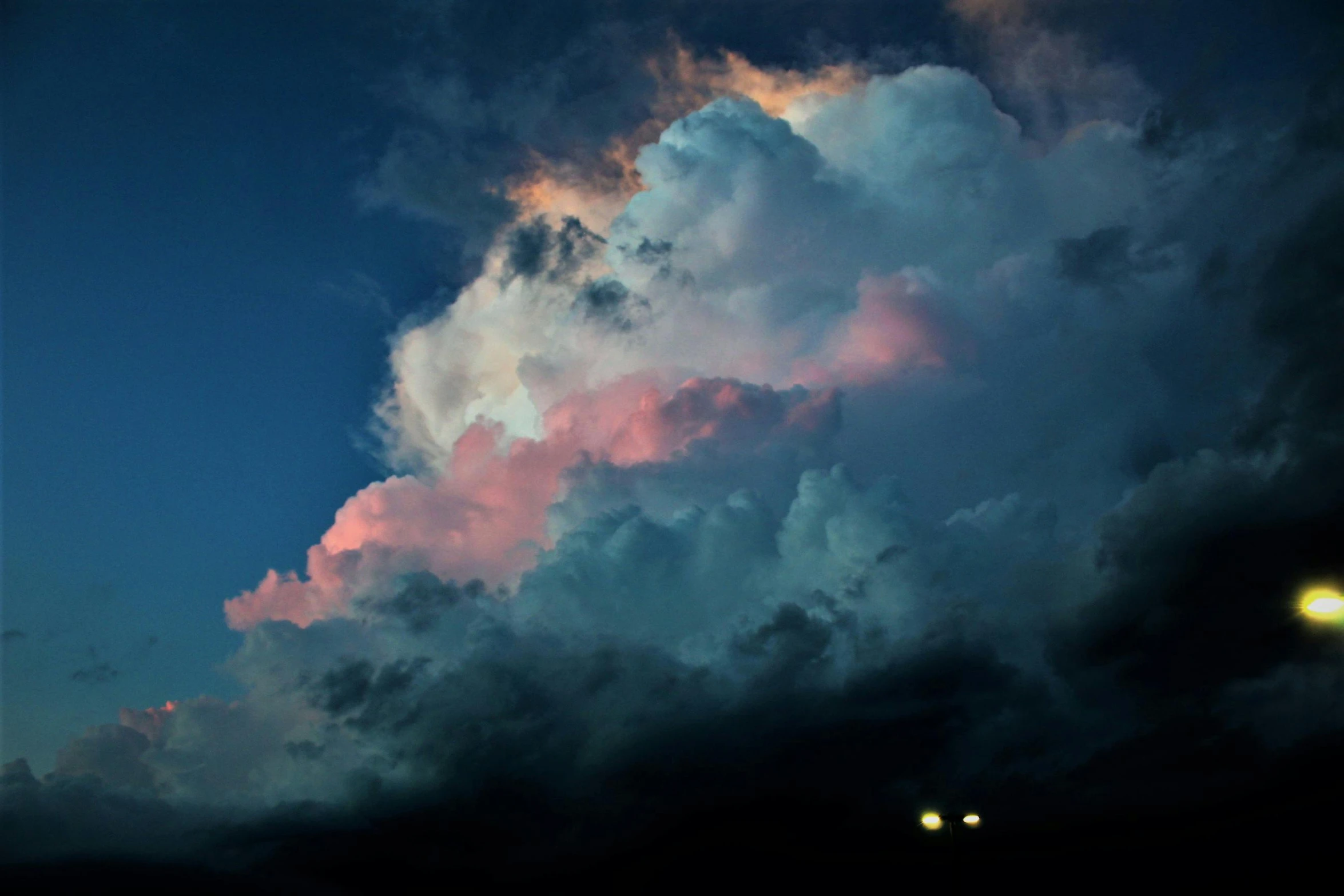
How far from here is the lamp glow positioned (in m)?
14.3

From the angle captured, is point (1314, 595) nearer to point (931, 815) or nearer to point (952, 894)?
point (931, 815)

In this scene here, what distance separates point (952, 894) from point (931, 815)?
383 cm

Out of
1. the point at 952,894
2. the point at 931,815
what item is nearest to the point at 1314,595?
the point at 931,815

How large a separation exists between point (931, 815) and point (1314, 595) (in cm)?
2604

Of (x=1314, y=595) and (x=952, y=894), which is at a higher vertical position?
(x=1314, y=595)

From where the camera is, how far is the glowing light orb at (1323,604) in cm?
1430

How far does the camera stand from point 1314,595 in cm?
1436

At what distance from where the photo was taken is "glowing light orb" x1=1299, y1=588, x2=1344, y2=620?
1430 centimetres

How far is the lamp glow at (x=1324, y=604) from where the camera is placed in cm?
1430

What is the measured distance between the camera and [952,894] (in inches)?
1455

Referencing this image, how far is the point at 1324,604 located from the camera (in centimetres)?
1440

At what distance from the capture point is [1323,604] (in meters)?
14.4

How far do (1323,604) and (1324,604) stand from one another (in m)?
0.02

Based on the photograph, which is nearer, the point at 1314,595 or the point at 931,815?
the point at 1314,595
